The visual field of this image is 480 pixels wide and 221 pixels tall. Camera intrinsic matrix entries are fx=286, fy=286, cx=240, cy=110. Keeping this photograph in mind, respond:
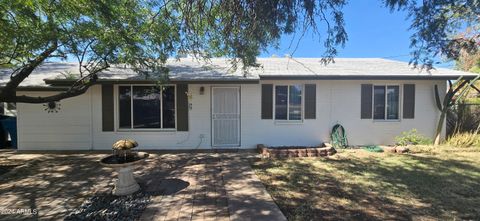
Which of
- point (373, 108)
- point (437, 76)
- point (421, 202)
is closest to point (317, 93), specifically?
point (373, 108)

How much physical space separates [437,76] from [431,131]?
6.61 ft

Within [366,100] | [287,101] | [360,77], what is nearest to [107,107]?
[287,101]

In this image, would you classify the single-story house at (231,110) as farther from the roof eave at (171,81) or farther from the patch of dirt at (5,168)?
the patch of dirt at (5,168)

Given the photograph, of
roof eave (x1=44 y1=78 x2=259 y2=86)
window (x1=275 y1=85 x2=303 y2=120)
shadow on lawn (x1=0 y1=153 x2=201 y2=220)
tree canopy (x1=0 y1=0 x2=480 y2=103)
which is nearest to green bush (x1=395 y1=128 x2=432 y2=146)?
window (x1=275 y1=85 x2=303 y2=120)

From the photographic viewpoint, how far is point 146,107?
9711 millimetres

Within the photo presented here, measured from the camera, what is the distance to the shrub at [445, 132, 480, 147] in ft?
31.9

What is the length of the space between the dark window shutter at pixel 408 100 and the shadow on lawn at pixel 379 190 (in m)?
2.48

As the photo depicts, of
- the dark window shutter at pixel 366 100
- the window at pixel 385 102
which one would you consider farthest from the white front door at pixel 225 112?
the window at pixel 385 102

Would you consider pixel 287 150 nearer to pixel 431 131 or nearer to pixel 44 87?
pixel 431 131

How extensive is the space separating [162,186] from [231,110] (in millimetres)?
4507

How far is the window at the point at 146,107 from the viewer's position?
9648 millimetres

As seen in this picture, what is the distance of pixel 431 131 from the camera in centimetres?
1018

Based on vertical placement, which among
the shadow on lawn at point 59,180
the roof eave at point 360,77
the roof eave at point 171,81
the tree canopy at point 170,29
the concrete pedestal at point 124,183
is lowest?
the shadow on lawn at point 59,180

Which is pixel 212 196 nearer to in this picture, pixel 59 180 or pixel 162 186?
pixel 162 186
